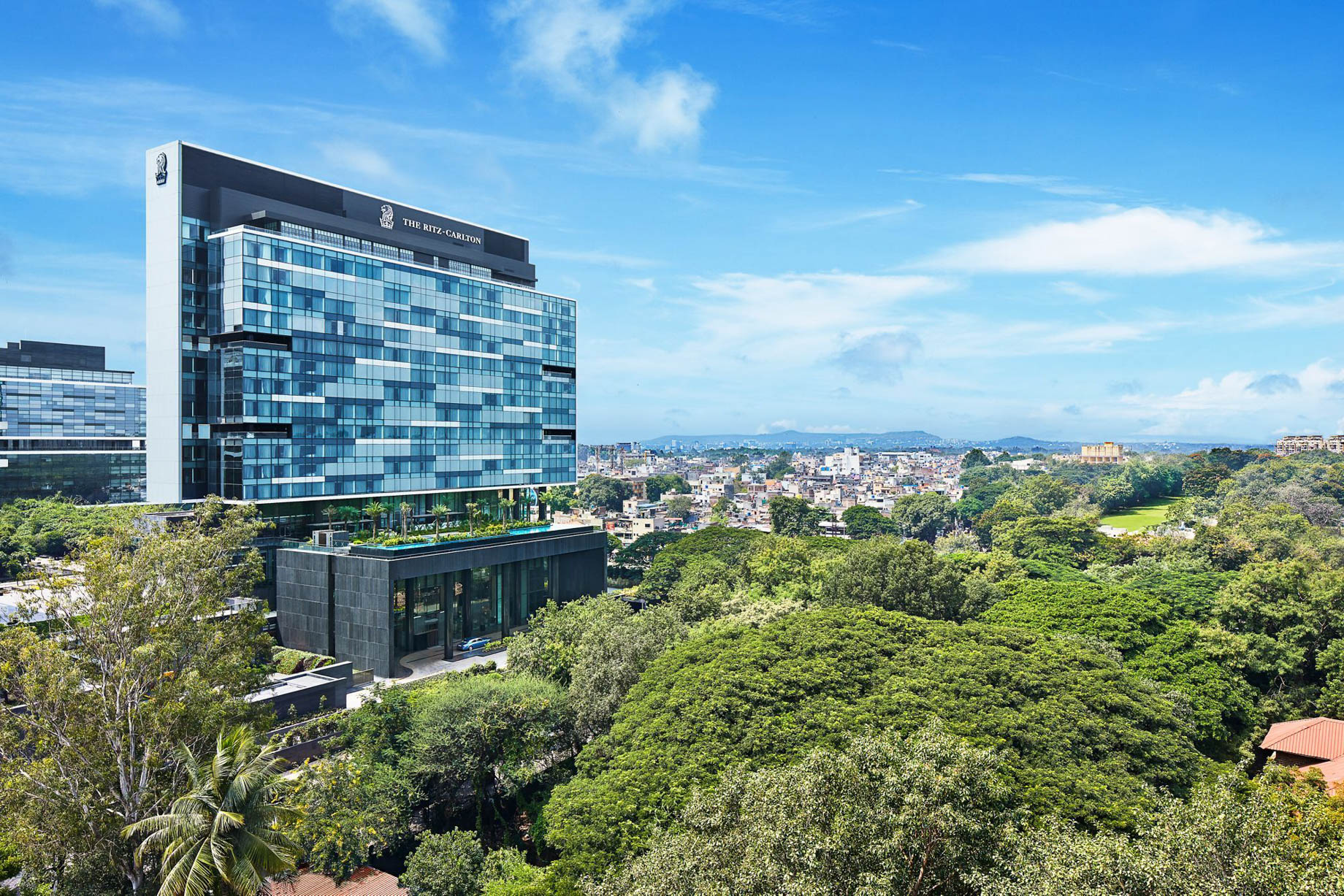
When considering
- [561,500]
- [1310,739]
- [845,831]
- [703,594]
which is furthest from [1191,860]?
[561,500]

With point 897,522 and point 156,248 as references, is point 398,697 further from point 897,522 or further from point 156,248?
point 897,522

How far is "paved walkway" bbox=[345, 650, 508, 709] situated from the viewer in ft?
134

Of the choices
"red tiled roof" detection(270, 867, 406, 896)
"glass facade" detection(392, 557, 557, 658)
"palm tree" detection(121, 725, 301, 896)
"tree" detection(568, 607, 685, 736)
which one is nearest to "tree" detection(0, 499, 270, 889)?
"palm tree" detection(121, 725, 301, 896)

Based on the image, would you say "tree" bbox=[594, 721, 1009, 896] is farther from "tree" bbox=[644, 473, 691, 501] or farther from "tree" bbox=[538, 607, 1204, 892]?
"tree" bbox=[644, 473, 691, 501]

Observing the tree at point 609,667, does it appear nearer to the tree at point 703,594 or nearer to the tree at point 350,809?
the tree at point 350,809

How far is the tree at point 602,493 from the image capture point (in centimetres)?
16200

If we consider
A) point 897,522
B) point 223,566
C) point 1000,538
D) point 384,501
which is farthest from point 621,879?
point 897,522

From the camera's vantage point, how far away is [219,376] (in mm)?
44125

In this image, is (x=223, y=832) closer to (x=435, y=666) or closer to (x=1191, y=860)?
(x=1191, y=860)

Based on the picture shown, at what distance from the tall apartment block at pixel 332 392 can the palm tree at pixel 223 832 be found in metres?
26.8

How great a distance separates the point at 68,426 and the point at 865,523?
105138mm

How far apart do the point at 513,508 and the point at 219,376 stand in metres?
23.0

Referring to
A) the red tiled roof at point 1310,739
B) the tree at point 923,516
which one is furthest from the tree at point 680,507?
the red tiled roof at point 1310,739

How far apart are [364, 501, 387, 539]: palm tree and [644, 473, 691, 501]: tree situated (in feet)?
417
